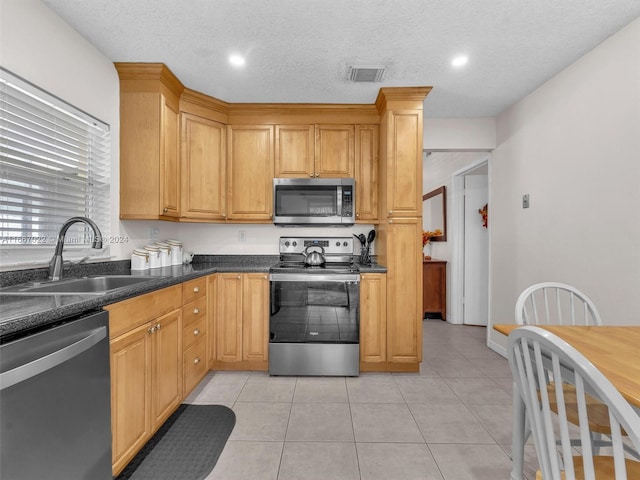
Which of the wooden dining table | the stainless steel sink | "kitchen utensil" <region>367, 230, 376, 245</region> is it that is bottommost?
the wooden dining table

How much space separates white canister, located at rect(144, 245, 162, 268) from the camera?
247 cm

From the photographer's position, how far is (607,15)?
1778 mm

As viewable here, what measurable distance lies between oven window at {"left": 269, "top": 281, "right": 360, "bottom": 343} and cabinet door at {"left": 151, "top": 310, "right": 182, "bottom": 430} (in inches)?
32.3

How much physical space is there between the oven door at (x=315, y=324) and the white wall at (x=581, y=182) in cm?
161

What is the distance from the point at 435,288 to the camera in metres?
4.55

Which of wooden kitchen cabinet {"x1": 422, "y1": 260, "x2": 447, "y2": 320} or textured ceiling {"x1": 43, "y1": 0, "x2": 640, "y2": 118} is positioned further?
wooden kitchen cabinet {"x1": 422, "y1": 260, "x2": 447, "y2": 320}

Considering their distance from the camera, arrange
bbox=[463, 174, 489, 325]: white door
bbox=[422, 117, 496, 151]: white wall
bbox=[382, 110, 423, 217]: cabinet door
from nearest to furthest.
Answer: bbox=[382, 110, 423, 217]: cabinet door
bbox=[422, 117, 496, 151]: white wall
bbox=[463, 174, 489, 325]: white door

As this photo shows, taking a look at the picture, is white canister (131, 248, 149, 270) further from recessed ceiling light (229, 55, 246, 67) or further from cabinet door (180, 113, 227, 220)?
recessed ceiling light (229, 55, 246, 67)

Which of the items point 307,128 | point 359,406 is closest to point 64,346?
point 359,406

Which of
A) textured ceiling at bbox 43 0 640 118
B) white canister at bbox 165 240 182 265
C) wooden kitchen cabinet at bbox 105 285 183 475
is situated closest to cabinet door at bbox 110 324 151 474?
wooden kitchen cabinet at bbox 105 285 183 475

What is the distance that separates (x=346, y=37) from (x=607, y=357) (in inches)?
83.1

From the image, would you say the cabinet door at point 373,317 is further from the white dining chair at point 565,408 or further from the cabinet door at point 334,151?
the white dining chair at point 565,408

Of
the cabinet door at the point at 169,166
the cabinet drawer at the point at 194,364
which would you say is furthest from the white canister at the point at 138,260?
the cabinet drawer at the point at 194,364

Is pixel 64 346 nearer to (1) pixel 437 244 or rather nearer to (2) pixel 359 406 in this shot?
(2) pixel 359 406
